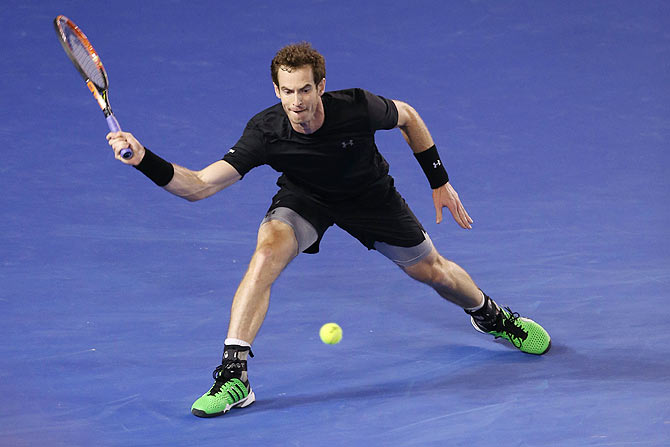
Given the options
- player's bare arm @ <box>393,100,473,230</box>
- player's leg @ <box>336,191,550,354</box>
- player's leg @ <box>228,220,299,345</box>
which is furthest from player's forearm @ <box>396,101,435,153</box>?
player's leg @ <box>228,220,299,345</box>

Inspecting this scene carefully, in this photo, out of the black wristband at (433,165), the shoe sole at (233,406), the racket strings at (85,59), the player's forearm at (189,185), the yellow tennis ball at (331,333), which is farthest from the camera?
the black wristband at (433,165)

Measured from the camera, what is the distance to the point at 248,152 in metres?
4.36

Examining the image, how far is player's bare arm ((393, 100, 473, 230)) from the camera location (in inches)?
184

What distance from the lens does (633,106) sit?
7984 mm

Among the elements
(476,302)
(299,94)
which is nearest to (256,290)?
(299,94)

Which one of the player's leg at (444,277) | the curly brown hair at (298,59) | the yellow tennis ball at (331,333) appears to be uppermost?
the curly brown hair at (298,59)

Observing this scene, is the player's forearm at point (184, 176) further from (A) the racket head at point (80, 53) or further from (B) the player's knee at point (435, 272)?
(B) the player's knee at point (435, 272)

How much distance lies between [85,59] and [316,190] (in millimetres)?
1168

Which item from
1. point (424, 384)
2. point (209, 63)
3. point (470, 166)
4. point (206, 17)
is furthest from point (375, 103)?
point (206, 17)

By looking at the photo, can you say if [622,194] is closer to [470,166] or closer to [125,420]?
[470,166]

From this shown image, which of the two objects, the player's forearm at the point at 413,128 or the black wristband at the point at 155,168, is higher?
the player's forearm at the point at 413,128

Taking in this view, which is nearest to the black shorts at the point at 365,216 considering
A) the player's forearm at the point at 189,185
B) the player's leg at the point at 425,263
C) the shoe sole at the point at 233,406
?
the player's leg at the point at 425,263

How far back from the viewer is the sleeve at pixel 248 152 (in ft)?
14.2

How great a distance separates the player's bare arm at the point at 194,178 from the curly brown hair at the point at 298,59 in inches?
17.6
